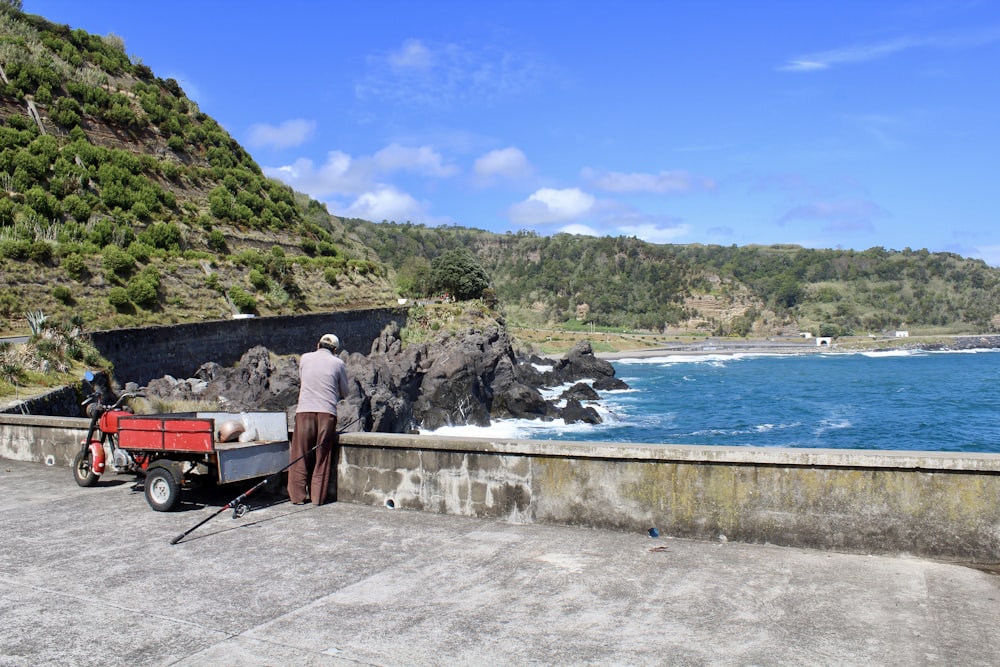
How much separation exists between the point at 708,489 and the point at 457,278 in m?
66.1

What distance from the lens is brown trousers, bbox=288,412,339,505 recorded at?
765 cm

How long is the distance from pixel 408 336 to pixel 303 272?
8283 mm

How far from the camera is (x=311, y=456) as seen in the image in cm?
788

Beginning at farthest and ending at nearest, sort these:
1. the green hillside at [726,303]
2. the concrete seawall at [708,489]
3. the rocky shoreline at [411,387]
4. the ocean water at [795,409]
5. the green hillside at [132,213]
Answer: the green hillside at [726,303]
the ocean water at [795,409]
the green hillside at [132,213]
the rocky shoreline at [411,387]
the concrete seawall at [708,489]

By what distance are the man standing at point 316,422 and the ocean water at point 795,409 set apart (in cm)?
1984

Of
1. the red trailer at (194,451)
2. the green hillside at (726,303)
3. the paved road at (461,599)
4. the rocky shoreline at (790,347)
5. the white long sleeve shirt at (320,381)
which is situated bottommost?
the rocky shoreline at (790,347)

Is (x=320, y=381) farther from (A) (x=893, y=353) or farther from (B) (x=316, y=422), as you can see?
(A) (x=893, y=353)

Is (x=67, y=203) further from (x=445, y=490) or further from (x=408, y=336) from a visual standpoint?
(x=445, y=490)

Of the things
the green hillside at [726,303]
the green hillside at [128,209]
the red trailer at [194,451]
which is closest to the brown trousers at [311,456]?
the red trailer at [194,451]

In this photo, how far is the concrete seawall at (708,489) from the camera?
18.3ft

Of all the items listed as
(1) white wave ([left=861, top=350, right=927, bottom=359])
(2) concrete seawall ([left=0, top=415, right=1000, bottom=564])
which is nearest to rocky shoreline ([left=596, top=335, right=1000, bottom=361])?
(1) white wave ([left=861, top=350, right=927, bottom=359])

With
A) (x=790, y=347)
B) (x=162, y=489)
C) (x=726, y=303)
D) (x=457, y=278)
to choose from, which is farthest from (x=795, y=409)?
(x=726, y=303)

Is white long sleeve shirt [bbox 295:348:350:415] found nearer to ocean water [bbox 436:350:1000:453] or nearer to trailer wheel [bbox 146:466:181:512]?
trailer wheel [bbox 146:466:181:512]

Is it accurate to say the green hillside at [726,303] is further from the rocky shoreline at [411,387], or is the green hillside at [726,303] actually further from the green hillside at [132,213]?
the rocky shoreline at [411,387]
